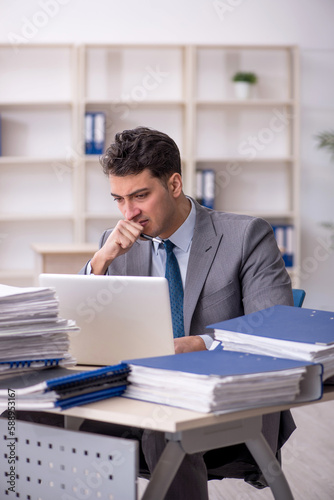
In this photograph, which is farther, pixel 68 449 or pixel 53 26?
pixel 53 26

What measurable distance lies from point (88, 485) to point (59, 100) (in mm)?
4263

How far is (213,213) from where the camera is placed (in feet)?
7.13

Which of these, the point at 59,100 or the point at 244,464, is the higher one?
the point at 59,100

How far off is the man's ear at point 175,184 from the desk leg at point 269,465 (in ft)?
3.23

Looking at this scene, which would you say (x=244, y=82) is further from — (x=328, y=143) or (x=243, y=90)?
(x=328, y=143)

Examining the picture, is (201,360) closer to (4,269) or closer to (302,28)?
(4,269)

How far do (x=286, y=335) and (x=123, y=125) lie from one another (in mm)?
4280

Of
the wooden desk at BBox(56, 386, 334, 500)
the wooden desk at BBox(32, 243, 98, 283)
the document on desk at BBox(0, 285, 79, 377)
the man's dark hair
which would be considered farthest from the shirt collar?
the wooden desk at BBox(32, 243, 98, 283)

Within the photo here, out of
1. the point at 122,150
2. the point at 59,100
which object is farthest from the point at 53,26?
the point at 122,150

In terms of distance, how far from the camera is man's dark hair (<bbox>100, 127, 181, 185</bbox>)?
2.08 metres

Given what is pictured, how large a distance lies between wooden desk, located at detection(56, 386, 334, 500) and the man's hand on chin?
1.29 ft

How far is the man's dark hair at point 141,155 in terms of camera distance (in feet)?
6.82

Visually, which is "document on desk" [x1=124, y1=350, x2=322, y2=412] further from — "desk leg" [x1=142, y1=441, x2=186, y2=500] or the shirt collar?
the shirt collar

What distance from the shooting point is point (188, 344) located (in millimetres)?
1678
